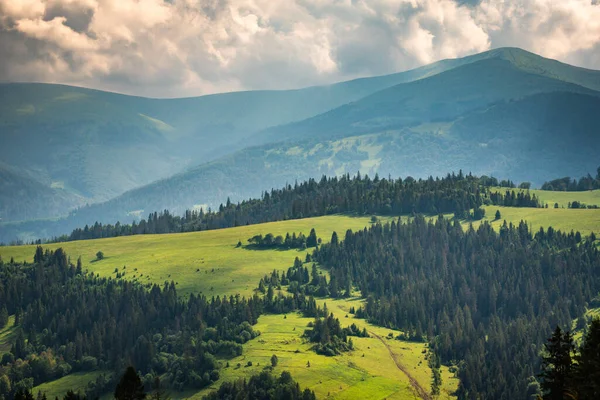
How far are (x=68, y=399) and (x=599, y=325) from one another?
5681 cm

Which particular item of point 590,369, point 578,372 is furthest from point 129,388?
point 590,369

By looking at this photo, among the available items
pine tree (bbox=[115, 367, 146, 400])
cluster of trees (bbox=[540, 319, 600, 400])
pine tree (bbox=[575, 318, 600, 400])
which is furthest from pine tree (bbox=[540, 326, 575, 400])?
pine tree (bbox=[115, 367, 146, 400])

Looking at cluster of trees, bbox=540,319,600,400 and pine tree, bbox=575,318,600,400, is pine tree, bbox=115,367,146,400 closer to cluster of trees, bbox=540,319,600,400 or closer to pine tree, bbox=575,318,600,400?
cluster of trees, bbox=540,319,600,400

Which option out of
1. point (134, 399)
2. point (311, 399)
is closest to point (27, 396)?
point (134, 399)

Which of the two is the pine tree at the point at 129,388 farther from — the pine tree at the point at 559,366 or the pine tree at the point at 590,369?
the pine tree at the point at 590,369

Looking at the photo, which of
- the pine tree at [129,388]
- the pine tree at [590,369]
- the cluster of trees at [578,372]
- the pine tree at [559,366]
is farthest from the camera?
the pine tree at [129,388]

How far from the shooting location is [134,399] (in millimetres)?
81312

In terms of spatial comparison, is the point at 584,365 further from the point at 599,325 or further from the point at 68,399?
the point at 68,399

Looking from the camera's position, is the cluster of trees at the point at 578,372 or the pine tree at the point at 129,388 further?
the pine tree at the point at 129,388

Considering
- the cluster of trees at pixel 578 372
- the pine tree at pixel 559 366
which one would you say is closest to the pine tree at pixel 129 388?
the pine tree at pixel 559 366

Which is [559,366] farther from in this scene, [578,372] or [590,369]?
[590,369]

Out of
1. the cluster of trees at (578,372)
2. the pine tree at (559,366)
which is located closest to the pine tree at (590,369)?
the cluster of trees at (578,372)

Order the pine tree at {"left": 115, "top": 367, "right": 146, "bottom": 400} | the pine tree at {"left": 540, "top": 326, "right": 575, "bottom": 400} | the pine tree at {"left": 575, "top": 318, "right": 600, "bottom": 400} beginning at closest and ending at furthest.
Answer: the pine tree at {"left": 575, "top": 318, "right": 600, "bottom": 400} → the pine tree at {"left": 540, "top": 326, "right": 575, "bottom": 400} → the pine tree at {"left": 115, "top": 367, "right": 146, "bottom": 400}

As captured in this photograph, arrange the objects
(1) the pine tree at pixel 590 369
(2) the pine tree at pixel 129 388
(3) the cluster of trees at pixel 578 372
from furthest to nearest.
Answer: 1. (2) the pine tree at pixel 129 388
2. (3) the cluster of trees at pixel 578 372
3. (1) the pine tree at pixel 590 369
